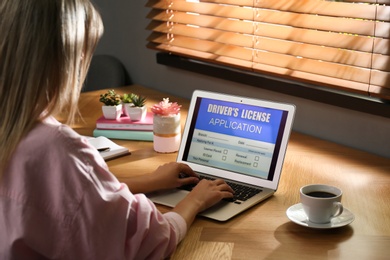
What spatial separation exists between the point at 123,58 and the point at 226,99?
1311 mm

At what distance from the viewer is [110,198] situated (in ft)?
4.42

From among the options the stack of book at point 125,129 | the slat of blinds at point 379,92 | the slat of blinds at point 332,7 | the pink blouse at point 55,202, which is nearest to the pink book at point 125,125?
the stack of book at point 125,129

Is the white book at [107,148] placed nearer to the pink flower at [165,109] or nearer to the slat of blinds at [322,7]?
the pink flower at [165,109]

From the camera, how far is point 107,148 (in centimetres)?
212

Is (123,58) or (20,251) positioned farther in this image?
(123,58)

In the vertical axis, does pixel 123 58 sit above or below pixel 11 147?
below

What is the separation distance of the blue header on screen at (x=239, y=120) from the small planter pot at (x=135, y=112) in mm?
360

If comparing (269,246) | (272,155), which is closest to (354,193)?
(272,155)

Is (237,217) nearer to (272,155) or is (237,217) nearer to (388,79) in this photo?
(272,155)

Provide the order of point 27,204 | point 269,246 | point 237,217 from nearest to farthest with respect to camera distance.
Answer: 1. point 27,204
2. point 269,246
3. point 237,217

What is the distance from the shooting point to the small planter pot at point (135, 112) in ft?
7.39

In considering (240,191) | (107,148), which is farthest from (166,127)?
(240,191)

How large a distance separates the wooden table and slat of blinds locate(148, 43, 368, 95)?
19cm

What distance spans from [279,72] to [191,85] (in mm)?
513
